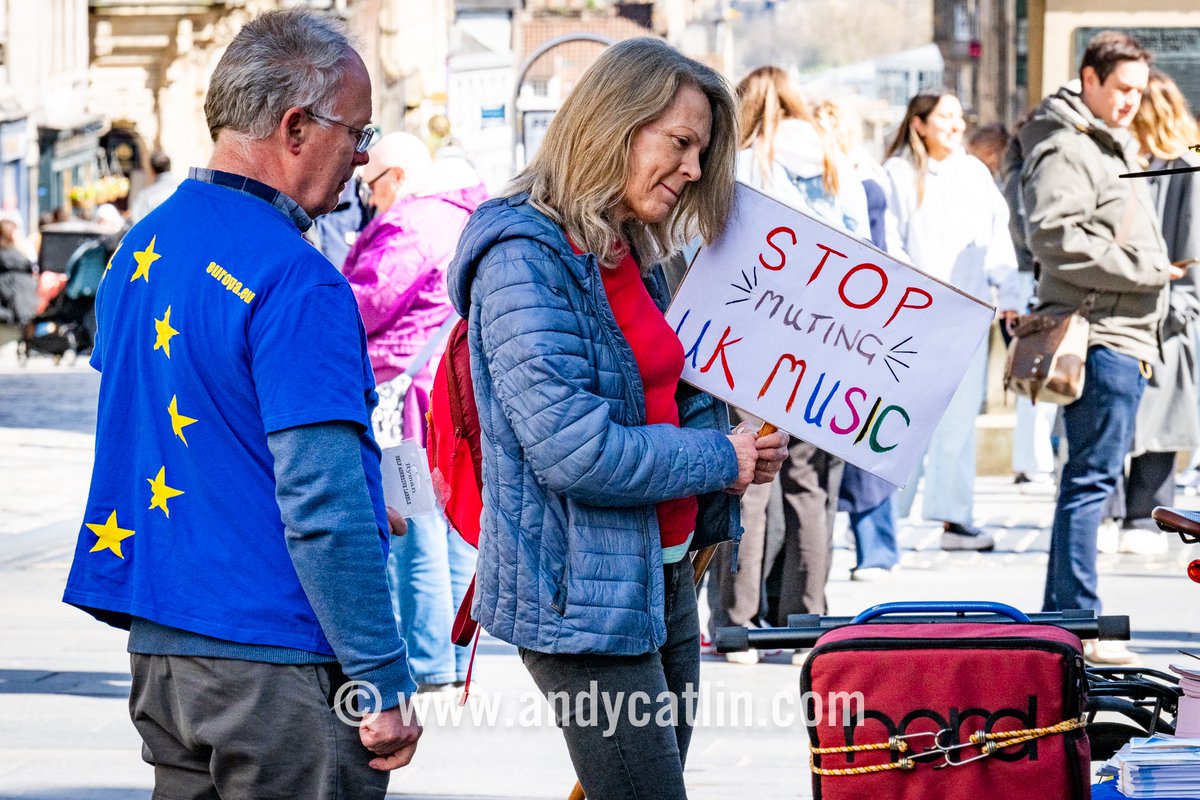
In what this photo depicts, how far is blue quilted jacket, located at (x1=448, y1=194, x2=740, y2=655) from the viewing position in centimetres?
302

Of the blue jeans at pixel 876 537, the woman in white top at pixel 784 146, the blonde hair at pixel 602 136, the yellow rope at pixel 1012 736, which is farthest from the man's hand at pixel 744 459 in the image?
the blue jeans at pixel 876 537

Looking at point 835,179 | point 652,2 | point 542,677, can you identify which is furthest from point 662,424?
point 652,2

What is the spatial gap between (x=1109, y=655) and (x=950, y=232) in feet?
10.3

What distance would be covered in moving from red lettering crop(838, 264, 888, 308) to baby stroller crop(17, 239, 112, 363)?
Result: 21159mm

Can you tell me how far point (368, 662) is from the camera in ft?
8.88

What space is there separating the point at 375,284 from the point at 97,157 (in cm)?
4274

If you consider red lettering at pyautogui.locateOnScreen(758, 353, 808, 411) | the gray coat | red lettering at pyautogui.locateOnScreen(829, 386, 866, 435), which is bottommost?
the gray coat

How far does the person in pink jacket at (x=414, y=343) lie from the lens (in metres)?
6.27

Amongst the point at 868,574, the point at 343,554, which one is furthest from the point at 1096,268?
Result: the point at 343,554

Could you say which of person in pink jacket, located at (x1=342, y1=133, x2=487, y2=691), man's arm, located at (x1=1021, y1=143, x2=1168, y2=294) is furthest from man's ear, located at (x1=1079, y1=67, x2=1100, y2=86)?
person in pink jacket, located at (x1=342, y1=133, x2=487, y2=691)

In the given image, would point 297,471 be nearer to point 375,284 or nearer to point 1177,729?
point 1177,729

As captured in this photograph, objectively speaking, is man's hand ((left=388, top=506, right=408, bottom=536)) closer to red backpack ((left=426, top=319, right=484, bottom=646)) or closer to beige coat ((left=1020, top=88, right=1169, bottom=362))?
red backpack ((left=426, top=319, right=484, bottom=646))

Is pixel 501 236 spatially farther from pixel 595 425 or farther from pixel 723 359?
pixel 723 359

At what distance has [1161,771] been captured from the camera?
3.11 m
